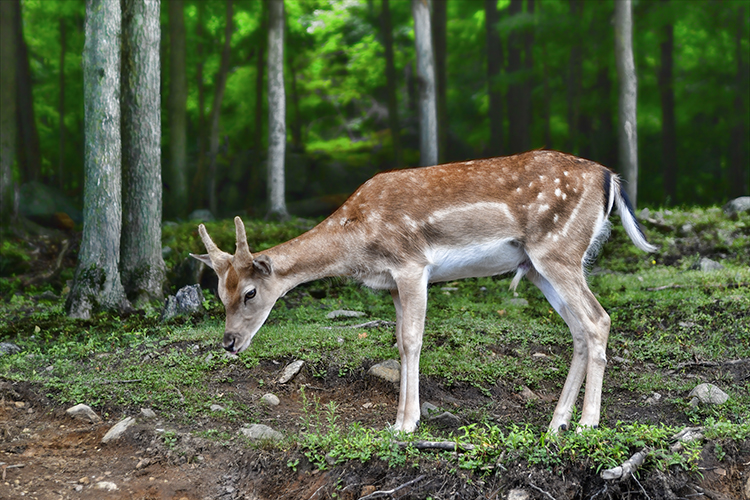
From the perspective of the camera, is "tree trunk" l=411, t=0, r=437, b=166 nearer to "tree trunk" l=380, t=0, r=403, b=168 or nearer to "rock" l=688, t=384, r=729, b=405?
"tree trunk" l=380, t=0, r=403, b=168

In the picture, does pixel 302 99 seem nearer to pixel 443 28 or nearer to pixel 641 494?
pixel 443 28

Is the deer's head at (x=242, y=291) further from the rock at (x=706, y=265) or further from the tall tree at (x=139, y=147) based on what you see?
the rock at (x=706, y=265)

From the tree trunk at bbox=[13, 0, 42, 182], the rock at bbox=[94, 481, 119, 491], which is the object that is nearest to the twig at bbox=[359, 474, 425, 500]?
the rock at bbox=[94, 481, 119, 491]

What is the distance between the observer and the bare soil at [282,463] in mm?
3770

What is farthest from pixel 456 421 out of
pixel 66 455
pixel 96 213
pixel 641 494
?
pixel 96 213

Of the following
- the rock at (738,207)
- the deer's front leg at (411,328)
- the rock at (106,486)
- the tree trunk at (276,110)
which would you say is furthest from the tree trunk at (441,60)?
the rock at (106,486)

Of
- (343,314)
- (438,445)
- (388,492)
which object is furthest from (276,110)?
(388,492)

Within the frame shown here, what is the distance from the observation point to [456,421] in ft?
16.8

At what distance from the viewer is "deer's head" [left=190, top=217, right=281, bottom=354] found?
199 inches

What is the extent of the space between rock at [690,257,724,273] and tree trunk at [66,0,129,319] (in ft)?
25.3

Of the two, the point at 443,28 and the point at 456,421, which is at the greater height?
the point at 443,28

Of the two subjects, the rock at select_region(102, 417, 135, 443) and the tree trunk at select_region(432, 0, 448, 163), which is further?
the tree trunk at select_region(432, 0, 448, 163)

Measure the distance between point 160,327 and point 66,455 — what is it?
2.76 meters

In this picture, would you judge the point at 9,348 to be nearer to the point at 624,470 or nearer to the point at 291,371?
the point at 291,371
